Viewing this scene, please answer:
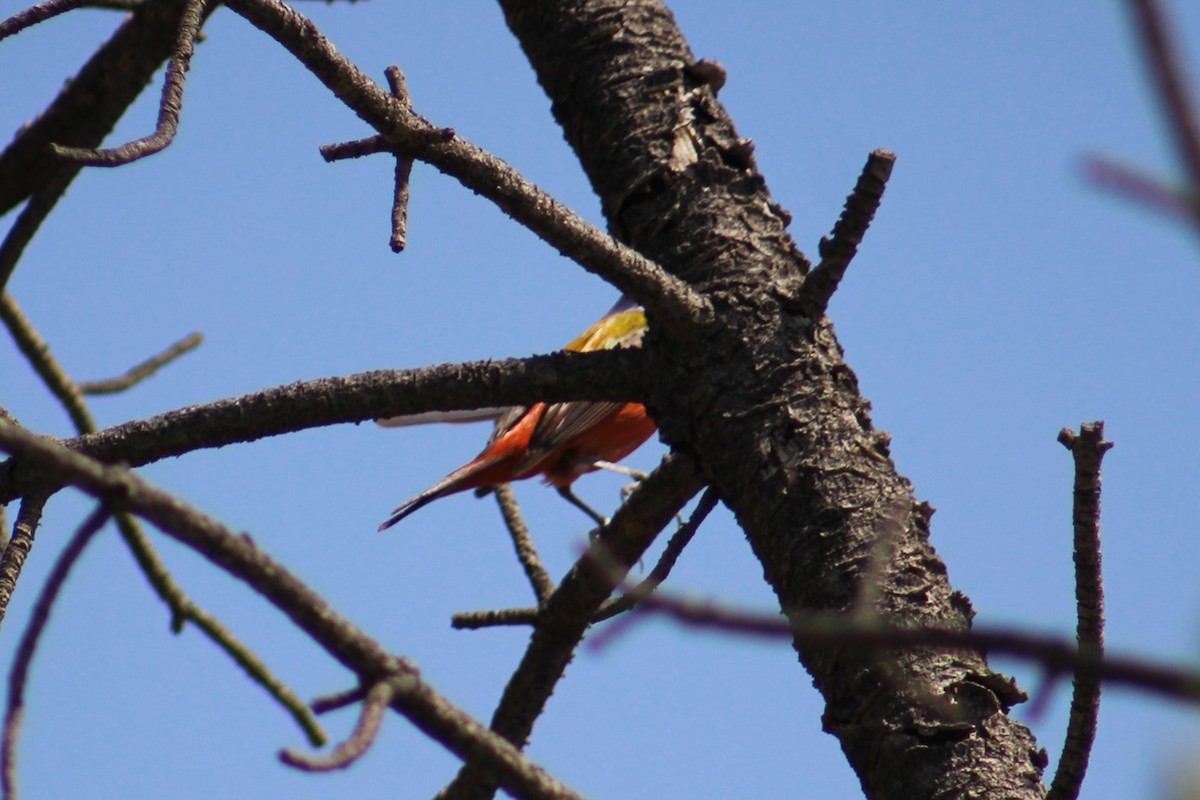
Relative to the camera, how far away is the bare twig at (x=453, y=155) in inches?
87.1

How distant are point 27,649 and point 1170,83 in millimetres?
1075

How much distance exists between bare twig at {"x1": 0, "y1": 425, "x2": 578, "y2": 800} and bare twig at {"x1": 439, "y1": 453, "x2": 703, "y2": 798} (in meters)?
1.38

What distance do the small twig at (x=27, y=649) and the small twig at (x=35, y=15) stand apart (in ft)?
4.89

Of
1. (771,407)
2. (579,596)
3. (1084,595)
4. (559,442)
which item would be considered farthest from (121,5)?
(559,442)


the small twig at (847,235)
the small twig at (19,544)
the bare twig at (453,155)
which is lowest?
the small twig at (19,544)

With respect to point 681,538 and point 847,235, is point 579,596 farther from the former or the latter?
point 847,235

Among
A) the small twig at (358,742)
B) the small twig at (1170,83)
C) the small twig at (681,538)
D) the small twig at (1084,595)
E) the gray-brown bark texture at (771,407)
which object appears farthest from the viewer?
the small twig at (681,538)

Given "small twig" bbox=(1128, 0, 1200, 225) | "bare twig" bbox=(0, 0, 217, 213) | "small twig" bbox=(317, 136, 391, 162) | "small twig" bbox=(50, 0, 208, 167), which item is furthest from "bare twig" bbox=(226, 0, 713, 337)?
"small twig" bbox=(1128, 0, 1200, 225)

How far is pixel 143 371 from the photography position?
4.12m

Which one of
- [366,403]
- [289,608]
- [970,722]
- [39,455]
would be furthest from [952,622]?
[39,455]

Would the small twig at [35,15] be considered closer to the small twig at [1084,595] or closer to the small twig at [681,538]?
the small twig at [681,538]

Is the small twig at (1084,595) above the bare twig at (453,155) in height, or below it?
below

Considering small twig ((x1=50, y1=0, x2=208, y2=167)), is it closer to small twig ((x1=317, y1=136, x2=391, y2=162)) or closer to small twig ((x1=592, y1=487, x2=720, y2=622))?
small twig ((x1=317, y1=136, x2=391, y2=162))

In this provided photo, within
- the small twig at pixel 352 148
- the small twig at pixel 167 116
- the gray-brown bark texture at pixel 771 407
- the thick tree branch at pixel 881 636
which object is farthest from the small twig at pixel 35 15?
the thick tree branch at pixel 881 636
